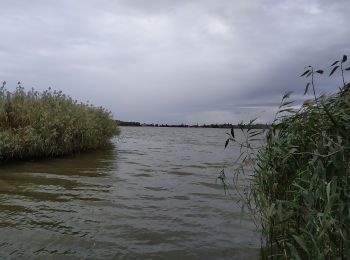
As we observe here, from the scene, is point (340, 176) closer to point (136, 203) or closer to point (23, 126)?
point (136, 203)

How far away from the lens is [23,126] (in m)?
13.3

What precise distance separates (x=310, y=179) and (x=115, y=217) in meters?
4.34

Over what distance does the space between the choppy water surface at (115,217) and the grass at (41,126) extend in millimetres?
883

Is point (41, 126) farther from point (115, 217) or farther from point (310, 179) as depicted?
point (310, 179)

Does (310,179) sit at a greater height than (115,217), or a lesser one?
greater

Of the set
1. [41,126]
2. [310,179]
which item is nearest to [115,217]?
[310,179]

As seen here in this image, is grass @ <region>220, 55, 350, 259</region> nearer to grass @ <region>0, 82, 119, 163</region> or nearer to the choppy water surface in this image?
the choppy water surface

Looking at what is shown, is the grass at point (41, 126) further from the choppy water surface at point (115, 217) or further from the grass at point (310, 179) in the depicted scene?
the grass at point (310, 179)

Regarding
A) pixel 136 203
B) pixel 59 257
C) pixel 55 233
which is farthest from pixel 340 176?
pixel 136 203

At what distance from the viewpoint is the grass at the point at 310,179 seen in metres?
3.03

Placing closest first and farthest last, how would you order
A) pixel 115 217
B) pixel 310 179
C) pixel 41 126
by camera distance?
pixel 310 179 < pixel 115 217 < pixel 41 126

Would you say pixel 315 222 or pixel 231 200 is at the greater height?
pixel 315 222

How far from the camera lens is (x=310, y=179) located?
3727 millimetres

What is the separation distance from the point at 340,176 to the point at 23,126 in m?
12.2
